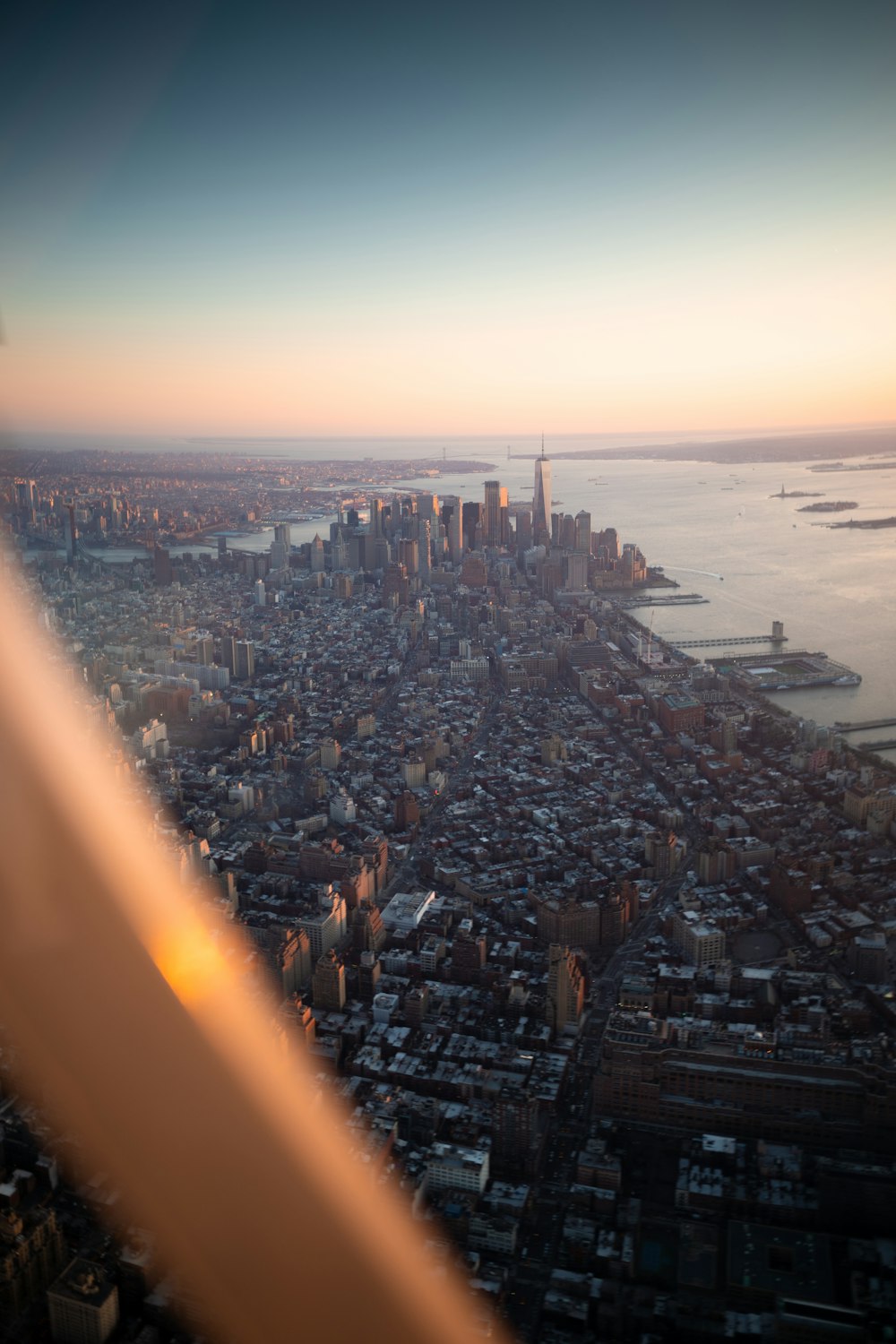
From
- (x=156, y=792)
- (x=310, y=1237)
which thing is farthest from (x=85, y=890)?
(x=156, y=792)

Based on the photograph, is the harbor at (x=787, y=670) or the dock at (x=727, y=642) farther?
the dock at (x=727, y=642)

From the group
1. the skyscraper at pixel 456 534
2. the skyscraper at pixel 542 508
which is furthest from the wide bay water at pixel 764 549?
the skyscraper at pixel 456 534

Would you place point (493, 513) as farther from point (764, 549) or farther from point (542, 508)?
point (764, 549)

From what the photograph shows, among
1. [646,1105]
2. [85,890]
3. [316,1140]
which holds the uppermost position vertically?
[85,890]

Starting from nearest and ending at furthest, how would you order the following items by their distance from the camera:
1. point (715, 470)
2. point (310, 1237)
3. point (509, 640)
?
1. point (310, 1237)
2. point (509, 640)
3. point (715, 470)

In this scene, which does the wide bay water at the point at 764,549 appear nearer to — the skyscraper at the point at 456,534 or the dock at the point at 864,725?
the dock at the point at 864,725

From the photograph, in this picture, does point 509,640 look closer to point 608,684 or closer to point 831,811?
point 608,684

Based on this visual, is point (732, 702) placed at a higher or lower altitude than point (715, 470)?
lower

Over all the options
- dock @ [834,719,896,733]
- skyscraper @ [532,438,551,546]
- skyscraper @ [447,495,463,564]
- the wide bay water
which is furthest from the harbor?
skyscraper @ [532,438,551,546]

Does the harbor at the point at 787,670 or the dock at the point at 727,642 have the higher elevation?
the dock at the point at 727,642
